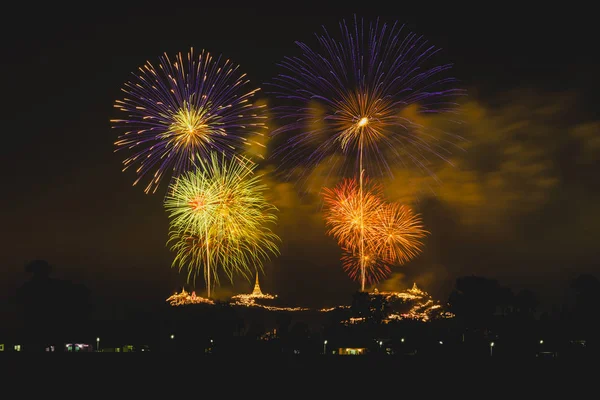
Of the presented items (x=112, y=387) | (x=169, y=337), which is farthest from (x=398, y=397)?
(x=169, y=337)

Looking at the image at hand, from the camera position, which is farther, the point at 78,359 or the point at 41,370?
the point at 78,359

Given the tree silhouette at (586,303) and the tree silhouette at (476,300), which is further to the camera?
the tree silhouette at (476,300)

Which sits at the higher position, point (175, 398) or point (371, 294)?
point (371, 294)

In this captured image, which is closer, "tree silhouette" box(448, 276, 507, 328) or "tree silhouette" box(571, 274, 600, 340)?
"tree silhouette" box(571, 274, 600, 340)

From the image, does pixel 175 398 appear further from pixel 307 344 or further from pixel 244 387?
pixel 307 344

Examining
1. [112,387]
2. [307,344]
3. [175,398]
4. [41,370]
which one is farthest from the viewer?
[307,344]

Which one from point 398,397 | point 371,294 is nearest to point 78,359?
point 398,397

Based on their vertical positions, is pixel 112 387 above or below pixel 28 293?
below

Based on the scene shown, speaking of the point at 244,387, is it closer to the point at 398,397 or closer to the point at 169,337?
the point at 398,397

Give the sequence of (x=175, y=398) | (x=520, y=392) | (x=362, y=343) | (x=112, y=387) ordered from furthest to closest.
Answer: (x=362, y=343) < (x=520, y=392) < (x=112, y=387) < (x=175, y=398)
